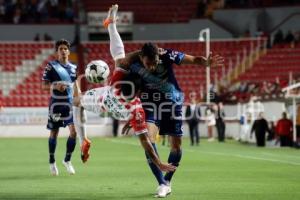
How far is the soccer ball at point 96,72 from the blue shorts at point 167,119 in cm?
135

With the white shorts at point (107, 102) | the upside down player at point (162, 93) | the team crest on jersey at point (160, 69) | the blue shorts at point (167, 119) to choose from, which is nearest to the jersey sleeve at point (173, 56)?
the upside down player at point (162, 93)

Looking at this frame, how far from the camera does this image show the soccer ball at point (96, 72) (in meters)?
13.8

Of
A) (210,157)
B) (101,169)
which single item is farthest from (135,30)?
(101,169)

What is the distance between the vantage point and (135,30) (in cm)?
4784

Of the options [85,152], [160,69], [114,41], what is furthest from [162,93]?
[85,152]

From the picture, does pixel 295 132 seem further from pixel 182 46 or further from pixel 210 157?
pixel 182 46

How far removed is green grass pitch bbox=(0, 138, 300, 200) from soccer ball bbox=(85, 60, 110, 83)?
174cm

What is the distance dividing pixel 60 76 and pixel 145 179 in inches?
117

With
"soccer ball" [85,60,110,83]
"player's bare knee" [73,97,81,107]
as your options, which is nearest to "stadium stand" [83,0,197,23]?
"player's bare knee" [73,97,81,107]

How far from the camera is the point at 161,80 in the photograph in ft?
40.7

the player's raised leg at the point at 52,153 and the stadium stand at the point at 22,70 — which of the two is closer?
the player's raised leg at the point at 52,153

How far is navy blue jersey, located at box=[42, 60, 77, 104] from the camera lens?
17.0 metres

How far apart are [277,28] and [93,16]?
10106 mm

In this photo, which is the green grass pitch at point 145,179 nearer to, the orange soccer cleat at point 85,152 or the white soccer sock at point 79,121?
the orange soccer cleat at point 85,152
